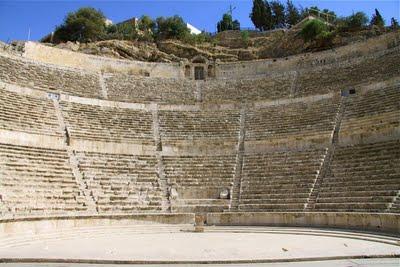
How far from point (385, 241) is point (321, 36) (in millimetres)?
25227

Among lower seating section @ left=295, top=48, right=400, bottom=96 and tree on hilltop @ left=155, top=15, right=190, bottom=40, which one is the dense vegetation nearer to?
tree on hilltop @ left=155, top=15, right=190, bottom=40

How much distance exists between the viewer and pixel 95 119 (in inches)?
857

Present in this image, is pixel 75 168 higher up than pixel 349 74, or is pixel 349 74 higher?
pixel 349 74

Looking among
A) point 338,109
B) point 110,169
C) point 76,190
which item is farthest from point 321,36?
point 76,190

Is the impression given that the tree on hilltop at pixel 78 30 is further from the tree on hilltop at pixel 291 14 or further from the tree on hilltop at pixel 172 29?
the tree on hilltop at pixel 291 14

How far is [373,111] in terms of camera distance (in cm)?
1961

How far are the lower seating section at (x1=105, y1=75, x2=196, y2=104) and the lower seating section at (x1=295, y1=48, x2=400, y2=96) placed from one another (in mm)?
7574

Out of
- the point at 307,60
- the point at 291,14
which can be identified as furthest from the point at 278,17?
the point at 307,60

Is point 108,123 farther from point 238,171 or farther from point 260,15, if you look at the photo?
point 260,15

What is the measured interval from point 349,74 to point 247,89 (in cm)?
661

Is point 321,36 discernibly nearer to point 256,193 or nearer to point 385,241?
point 256,193

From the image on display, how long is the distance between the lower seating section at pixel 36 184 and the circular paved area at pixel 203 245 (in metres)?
1.85

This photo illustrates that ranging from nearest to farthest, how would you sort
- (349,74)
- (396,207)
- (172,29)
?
(396,207) < (349,74) < (172,29)

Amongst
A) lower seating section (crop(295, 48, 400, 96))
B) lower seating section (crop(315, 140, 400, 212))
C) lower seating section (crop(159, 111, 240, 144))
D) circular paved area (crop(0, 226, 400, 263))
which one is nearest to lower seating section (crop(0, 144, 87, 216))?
circular paved area (crop(0, 226, 400, 263))
